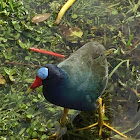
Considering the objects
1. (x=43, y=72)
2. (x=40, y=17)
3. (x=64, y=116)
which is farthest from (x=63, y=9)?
(x=43, y=72)

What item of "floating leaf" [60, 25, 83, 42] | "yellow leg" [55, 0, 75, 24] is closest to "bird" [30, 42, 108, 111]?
"floating leaf" [60, 25, 83, 42]

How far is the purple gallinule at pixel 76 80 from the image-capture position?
258 centimetres

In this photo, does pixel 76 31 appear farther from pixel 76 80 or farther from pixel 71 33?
pixel 76 80

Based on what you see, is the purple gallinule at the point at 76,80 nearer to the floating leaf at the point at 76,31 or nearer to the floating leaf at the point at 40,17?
the floating leaf at the point at 76,31

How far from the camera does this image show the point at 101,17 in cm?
401

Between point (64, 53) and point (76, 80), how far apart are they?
37.2 inches

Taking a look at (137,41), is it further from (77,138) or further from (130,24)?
(77,138)

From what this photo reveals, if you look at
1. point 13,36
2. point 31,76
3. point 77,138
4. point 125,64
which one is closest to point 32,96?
point 31,76

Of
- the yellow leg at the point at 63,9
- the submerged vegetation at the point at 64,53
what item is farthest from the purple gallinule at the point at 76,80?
the yellow leg at the point at 63,9

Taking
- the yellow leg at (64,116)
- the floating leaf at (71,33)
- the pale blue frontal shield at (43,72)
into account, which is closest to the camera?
the pale blue frontal shield at (43,72)

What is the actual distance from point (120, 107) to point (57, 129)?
0.61 meters

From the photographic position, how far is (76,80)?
105 inches

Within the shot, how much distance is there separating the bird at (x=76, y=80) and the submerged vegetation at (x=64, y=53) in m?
0.27

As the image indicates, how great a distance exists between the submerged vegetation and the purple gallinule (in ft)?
0.87
